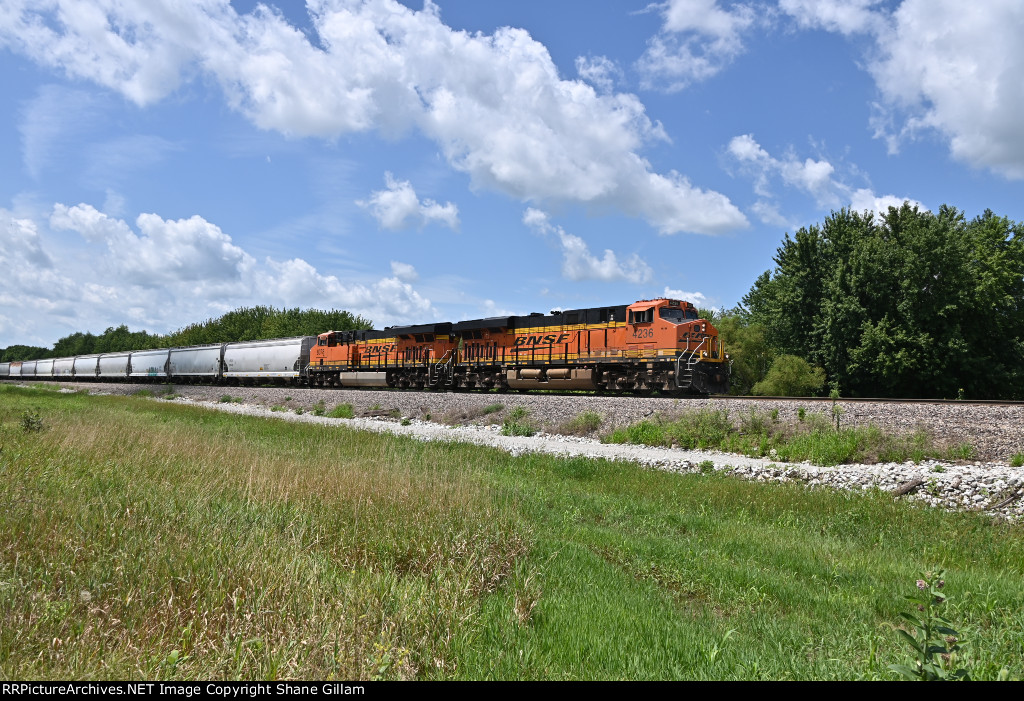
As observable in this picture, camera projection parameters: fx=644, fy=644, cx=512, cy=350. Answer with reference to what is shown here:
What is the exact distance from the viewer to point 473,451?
14.4m

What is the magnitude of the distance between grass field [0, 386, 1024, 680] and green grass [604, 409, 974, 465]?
13.9 feet

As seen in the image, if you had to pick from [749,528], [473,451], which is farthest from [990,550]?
[473,451]

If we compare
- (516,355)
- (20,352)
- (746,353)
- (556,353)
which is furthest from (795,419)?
(20,352)

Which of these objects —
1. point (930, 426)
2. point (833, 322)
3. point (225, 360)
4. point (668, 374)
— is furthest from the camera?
point (225, 360)

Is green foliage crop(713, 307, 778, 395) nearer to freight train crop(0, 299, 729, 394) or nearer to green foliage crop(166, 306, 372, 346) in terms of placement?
freight train crop(0, 299, 729, 394)

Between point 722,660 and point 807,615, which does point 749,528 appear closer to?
point 807,615

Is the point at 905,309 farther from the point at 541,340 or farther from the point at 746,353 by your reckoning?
the point at 541,340

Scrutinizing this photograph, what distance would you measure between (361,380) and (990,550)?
34.8 meters

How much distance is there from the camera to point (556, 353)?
28406 mm

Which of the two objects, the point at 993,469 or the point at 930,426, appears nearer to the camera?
the point at 993,469

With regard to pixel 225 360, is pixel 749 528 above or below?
below

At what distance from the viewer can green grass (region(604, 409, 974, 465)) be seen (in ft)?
44.0

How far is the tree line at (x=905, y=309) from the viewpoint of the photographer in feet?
128

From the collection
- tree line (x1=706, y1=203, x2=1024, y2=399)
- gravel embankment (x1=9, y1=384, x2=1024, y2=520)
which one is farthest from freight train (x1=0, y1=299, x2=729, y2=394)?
tree line (x1=706, y1=203, x2=1024, y2=399)
